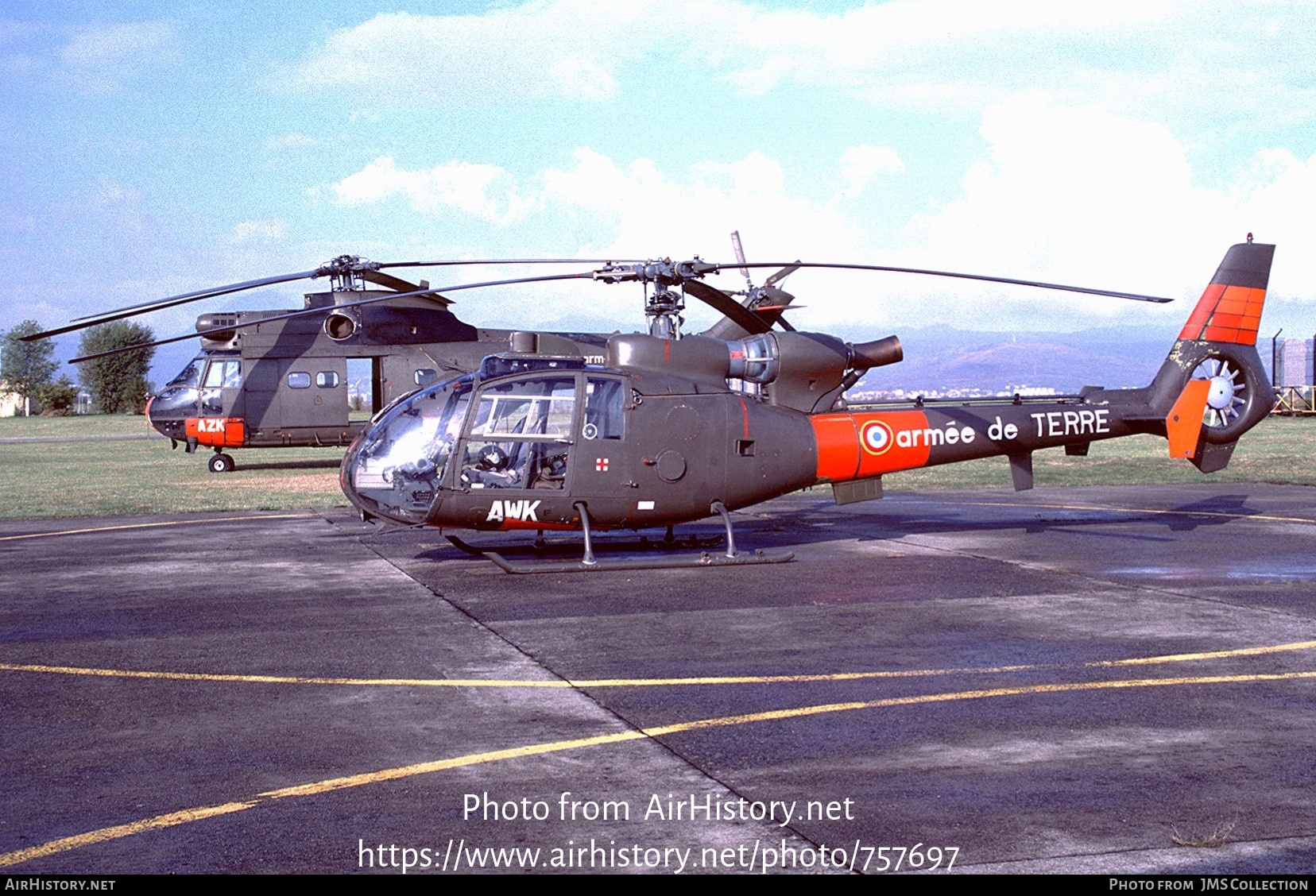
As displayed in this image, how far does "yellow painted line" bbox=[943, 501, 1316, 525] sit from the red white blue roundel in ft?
14.3

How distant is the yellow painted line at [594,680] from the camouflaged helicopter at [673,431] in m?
4.76

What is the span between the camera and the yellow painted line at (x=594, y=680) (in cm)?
872

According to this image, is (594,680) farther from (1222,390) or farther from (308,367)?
(308,367)

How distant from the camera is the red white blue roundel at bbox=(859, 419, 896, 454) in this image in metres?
15.6

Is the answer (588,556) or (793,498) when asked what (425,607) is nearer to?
(588,556)

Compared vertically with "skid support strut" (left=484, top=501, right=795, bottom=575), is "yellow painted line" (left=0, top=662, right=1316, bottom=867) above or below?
below

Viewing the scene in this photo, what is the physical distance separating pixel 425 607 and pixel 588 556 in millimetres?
2498

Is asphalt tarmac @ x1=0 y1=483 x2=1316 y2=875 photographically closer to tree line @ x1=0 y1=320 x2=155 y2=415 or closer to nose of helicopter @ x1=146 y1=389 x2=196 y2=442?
nose of helicopter @ x1=146 y1=389 x2=196 y2=442

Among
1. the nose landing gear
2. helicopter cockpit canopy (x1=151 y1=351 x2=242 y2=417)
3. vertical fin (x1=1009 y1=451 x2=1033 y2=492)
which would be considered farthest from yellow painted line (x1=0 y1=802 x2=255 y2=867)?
the nose landing gear

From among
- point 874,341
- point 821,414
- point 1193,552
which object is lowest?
point 1193,552

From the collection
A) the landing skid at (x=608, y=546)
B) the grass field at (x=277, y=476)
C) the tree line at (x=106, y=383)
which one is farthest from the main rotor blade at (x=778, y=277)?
the tree line at (x=106, y=383)

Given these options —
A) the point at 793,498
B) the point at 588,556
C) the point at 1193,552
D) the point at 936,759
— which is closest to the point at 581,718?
the point at 936,759

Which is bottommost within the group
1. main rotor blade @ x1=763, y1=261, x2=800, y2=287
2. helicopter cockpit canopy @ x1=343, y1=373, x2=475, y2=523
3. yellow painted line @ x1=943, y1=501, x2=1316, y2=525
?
yellow painted line @ x1=943, y1=501, x2=1316, y2=525
